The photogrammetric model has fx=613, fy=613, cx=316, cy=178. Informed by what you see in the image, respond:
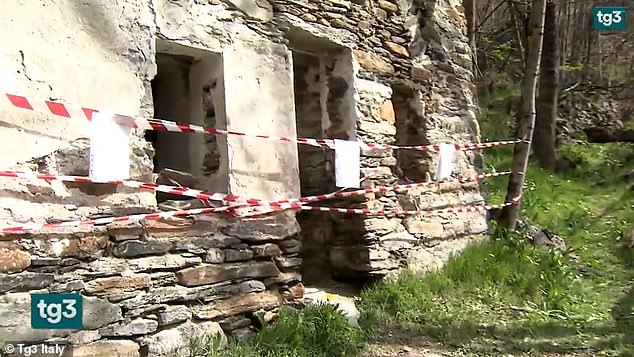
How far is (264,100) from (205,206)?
3.01 feet

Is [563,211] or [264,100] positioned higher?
[264,100]

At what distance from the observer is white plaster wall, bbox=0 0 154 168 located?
2984 mm

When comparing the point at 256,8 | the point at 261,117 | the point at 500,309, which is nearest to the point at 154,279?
the point at 261,117

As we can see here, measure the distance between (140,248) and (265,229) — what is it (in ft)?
3.26

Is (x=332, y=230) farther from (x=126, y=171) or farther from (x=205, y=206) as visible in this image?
(x=126, y=171)

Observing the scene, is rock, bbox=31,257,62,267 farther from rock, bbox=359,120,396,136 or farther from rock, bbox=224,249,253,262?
rock, bbox=359,120,396,136

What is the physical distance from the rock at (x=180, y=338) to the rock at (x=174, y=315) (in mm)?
39

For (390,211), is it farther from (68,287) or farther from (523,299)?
(68,287)

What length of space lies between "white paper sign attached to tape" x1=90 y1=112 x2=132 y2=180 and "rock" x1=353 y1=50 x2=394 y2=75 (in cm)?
255

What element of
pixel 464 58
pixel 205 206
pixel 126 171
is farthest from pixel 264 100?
pixel 464 58

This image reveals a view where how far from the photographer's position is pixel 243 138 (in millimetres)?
4129

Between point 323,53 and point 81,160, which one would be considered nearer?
point 81,160

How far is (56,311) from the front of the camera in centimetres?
300

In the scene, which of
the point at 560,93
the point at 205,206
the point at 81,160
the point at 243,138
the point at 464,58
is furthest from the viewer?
the point at 560,93
